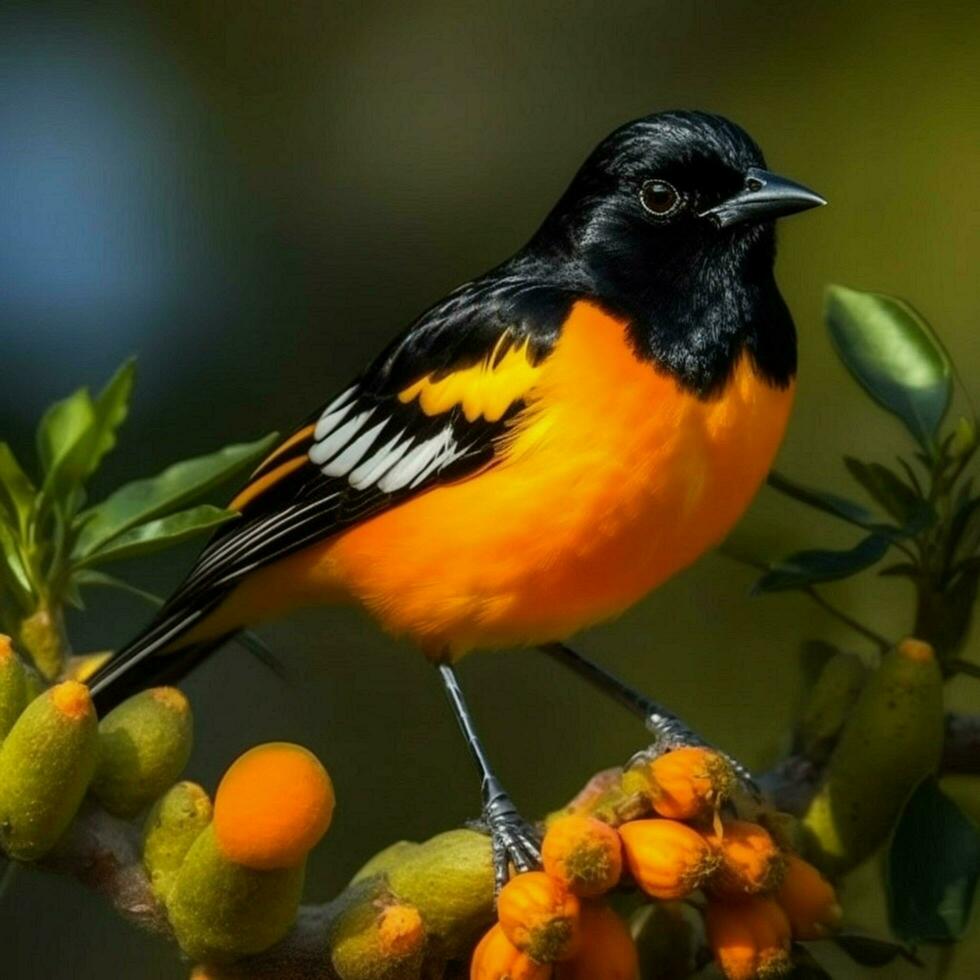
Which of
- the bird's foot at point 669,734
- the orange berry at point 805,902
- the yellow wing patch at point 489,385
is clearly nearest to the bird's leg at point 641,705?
the bird's foot at point 669,734

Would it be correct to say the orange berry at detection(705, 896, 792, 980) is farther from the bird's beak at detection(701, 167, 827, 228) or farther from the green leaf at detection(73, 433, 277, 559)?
the bird's beak at detection(701, 167, 827, 228)

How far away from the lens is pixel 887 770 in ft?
5.88

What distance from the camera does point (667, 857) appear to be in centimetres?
150

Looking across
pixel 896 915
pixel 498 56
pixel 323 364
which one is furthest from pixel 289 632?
pixel 896 915

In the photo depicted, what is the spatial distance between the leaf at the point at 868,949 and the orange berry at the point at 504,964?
46cm

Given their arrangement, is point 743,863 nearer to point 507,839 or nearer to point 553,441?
point 507,839

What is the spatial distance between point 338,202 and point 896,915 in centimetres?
249

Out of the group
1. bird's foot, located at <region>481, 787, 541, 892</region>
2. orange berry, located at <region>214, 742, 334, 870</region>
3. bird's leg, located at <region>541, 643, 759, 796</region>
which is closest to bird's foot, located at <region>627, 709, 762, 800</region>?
bird's leg, located at <region>541, 643, 759, 796</region>

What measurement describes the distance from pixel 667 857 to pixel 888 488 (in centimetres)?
66

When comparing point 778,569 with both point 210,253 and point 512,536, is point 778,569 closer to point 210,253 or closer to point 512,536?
point 512,536

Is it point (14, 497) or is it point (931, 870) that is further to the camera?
point (14, 497)

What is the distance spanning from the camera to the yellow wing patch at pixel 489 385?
2.21 m

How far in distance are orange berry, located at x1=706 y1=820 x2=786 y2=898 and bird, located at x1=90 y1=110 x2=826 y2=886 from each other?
427 millimetres

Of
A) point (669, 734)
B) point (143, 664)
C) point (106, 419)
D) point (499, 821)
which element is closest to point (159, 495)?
point (106, 419)
